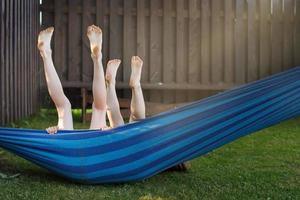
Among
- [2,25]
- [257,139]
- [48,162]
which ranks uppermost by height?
[2,25]

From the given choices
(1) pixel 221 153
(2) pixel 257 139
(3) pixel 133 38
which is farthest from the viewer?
(3) pixel 133 38

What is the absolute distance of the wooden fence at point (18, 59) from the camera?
5.73 m

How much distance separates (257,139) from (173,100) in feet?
8.12

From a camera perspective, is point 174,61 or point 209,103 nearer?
point 209,103

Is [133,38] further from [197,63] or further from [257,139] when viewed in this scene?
[257,139]

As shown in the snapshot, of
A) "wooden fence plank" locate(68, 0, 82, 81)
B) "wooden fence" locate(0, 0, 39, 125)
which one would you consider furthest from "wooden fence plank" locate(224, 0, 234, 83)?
"wooden fence" locate(0, 0, 39, 125)

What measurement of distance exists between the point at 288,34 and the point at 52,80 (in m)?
5.08

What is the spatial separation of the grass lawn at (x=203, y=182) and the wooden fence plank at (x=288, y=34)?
3.31 m

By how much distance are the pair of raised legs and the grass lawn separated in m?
0.38

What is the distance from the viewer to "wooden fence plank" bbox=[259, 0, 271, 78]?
7965mm

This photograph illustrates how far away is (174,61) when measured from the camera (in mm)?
7957

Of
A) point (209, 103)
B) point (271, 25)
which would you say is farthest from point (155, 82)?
point (209, 103)

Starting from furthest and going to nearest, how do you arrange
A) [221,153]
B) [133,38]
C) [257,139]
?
[133,38]
[257,139]
[221,153]

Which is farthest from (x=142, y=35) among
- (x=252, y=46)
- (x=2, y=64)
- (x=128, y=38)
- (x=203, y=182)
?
(x=203, y=182)
